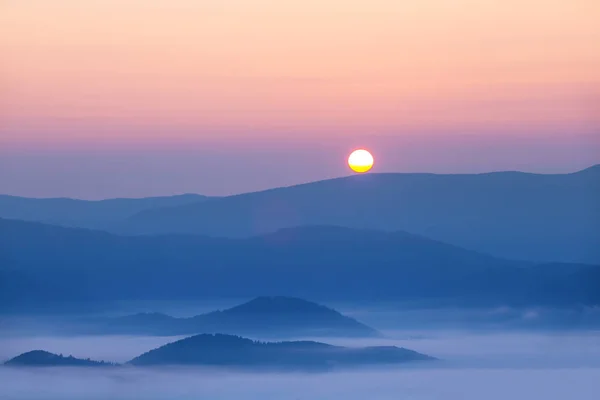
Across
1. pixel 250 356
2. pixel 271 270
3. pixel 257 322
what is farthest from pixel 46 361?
pixel 271 270

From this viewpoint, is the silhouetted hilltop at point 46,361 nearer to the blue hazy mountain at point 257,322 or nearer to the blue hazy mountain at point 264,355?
the blue hazy mountain at point 264,355

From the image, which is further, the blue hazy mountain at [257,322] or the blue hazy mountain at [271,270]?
the blue hazy mountain at [271,270]

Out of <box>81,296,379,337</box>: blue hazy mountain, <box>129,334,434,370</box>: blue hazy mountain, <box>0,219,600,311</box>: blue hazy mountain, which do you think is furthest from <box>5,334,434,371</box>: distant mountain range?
<box>0,219,600,311</box>: blue hazy mountain

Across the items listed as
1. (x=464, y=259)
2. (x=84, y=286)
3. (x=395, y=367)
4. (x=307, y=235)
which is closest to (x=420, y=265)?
(x=464, y=259)

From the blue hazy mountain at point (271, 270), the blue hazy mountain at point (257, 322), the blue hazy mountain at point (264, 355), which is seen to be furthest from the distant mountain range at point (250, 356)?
the blue hazy mountain at point (271, 270)

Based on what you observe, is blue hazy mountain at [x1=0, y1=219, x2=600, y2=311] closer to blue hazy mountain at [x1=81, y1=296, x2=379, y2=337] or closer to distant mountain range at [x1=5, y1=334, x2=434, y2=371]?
blue hazy mountain at [x1=81, y1=296, x2=379, y2=337]
